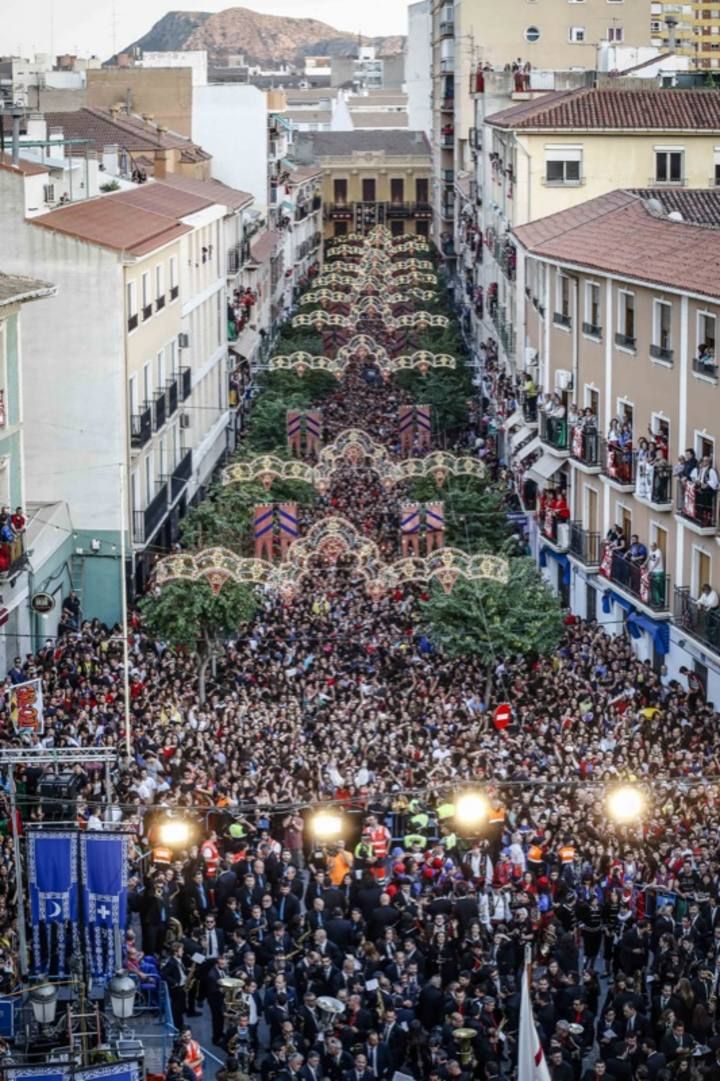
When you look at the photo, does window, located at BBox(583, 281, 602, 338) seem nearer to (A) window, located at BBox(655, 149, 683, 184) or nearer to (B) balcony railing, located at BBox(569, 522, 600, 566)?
(B) balcony railing, located at BBox(569, 522, 600, 566)

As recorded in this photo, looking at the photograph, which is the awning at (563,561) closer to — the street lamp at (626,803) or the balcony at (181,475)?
the balcony at (181,475)

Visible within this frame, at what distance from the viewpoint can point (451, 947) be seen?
85.1ft


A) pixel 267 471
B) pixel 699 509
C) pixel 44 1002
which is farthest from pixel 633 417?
pixel 44 1002

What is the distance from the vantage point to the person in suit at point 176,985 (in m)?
25.7

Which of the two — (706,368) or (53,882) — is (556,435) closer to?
(706,368)

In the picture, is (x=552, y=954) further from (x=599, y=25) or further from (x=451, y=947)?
(x=599, y=25)

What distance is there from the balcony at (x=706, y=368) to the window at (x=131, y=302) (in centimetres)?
1457

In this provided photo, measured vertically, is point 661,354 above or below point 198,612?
above

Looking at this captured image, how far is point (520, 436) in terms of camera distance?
176 feet

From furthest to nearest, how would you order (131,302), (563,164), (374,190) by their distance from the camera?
(374,190)
(563,164)
(131,302)

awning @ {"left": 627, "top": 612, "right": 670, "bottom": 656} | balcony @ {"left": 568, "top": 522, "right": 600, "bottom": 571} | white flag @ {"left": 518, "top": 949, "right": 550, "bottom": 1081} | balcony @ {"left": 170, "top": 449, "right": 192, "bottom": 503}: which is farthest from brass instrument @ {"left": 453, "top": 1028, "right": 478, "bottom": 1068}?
balcony @ {"left": 170, "top": 449, "right": 192, "bottom": 503}

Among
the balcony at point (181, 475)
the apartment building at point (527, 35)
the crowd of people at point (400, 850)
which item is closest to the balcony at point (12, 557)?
the crowd of people at point (400, 850)

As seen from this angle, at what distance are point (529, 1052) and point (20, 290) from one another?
22.3 metres

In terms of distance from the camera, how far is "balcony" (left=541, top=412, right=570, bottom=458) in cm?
4722
